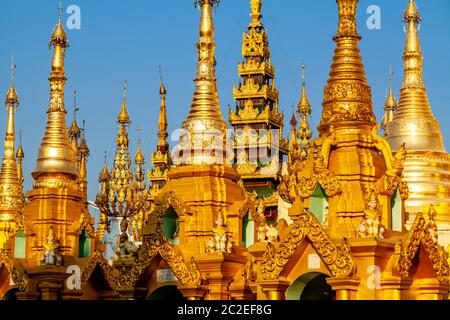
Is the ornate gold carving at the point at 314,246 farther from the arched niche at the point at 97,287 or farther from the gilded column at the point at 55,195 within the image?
the gilded column at the point at 55,195

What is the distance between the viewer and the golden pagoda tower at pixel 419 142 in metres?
33.3

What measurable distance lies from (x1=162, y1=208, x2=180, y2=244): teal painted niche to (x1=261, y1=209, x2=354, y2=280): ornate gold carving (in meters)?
4.65

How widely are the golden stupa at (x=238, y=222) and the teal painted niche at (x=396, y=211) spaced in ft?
0.07

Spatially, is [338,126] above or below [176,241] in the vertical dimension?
above

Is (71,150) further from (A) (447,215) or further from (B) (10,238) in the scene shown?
(A) (447,215)

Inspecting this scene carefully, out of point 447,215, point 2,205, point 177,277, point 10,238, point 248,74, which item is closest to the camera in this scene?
point 177,277

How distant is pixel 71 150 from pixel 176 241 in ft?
18.0

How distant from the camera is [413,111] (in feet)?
114

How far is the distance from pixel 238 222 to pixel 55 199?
592 centimetres

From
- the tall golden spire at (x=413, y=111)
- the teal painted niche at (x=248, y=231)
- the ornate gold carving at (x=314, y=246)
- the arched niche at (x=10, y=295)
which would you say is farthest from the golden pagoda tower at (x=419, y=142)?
the arched niche at (x=10, y=295)

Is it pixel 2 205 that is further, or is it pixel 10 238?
pixel 2 205
